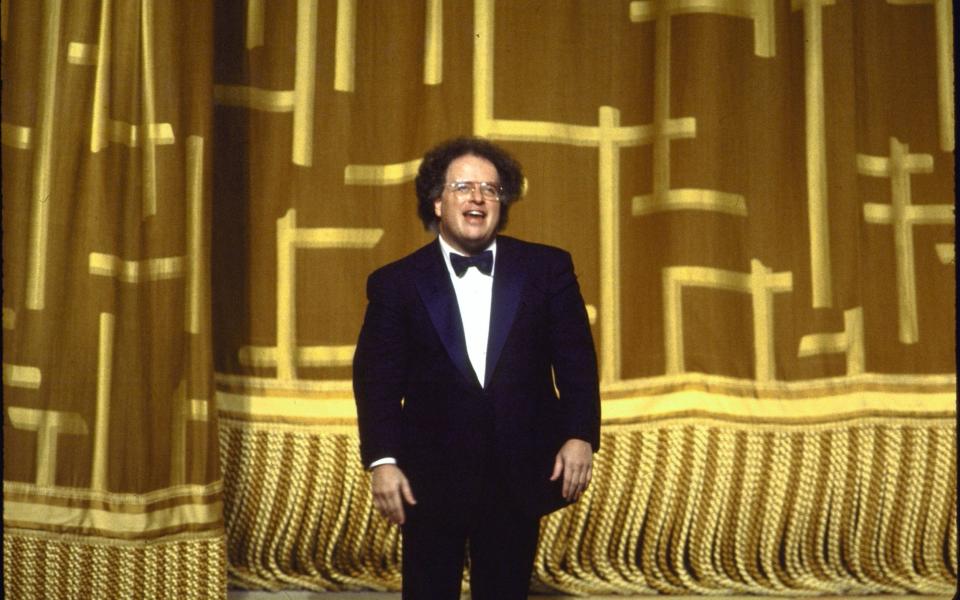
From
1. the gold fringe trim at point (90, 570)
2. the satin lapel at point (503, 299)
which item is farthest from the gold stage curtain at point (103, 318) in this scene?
the satin lapel at point (503, 299)

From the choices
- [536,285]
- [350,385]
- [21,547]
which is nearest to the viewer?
[536,285]

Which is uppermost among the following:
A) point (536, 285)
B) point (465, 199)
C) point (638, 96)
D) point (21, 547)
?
point (638, 96)

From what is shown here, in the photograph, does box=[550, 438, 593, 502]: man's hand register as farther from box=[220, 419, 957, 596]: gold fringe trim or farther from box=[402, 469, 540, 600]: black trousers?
box=[220, 419, 957, 596]: gold fringe trim

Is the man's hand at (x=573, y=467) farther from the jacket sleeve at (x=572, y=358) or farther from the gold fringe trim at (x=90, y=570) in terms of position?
the gold fringe trim at (x=90, y=570)

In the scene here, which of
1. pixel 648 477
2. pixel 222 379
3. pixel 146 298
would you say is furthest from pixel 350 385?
pixel 648 477

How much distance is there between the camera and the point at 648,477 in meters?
2.72

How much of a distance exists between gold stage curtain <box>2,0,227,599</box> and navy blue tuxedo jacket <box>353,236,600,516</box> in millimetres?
915

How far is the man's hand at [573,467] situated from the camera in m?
1.63

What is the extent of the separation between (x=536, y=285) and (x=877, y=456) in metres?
1.36

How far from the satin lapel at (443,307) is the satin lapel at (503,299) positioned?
36 millimetres

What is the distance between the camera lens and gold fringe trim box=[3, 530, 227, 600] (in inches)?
95.9

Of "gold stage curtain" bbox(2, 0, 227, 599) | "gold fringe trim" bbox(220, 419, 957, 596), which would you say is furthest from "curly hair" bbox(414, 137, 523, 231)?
"gold fringe trim" bbox(220, 419, 957, 596)

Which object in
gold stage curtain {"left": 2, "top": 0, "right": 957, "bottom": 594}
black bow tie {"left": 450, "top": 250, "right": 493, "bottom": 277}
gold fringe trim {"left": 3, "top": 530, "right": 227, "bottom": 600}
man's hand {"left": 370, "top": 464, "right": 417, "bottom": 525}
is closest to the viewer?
man's hand {"left": 370, "top": 464, "right": 417, "bottom": 525}

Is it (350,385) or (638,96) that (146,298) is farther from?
(638,96)
